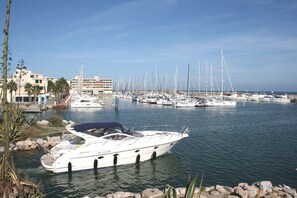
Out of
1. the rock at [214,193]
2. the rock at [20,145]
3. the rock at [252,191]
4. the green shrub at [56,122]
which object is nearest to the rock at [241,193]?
the rock at [252,191]

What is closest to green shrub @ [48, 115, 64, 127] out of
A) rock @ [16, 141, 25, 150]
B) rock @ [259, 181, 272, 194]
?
rock @ [16, 141, 25, 150]

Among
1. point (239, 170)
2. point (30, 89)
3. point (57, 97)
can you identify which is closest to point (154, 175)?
point (239, 170)

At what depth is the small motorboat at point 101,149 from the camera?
21.0 m

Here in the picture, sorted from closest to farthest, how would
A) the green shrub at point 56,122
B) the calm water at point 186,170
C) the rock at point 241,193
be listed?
the rock at point 241,193 < the calm water at point 186,170 < the green shrub at point 56,122

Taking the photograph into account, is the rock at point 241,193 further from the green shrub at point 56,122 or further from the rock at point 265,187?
the green shrub at point 56,122

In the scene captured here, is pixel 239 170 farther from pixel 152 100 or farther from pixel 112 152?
pixel 152 100

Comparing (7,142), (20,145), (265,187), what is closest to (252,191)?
(265,187)

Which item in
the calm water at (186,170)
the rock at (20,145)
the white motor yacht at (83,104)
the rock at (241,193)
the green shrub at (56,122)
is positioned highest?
the white motor yacht at (83,104)

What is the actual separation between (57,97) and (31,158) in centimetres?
7774

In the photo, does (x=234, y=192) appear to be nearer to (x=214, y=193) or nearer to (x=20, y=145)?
(x=214, y=193)

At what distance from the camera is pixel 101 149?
72.0 ft

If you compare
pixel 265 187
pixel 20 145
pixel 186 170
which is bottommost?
pixel 186 170

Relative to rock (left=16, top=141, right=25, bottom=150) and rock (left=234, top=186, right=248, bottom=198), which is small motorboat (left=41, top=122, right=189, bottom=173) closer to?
rock (left=16, top=141, right=25, bottom=150)

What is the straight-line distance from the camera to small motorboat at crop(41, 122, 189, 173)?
21.0 m
